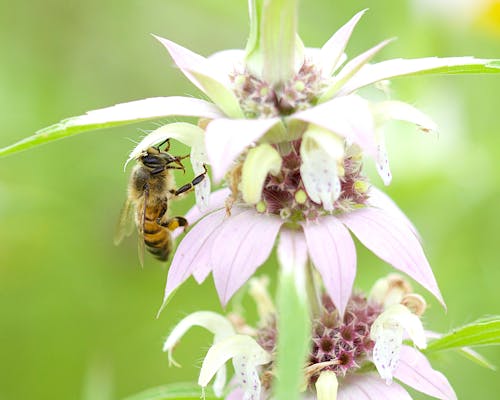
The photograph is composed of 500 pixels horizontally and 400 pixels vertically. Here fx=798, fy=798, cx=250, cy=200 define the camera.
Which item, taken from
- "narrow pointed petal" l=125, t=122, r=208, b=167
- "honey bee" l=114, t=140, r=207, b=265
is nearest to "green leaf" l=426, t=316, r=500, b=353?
"narrow pointed petal" l=125, t=122, r=208, b=167

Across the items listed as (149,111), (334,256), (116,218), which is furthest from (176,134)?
(116,218)

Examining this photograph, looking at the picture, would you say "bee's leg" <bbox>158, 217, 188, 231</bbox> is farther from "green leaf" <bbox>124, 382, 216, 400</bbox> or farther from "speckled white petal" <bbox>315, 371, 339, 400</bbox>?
"speckled white petal" <bbox>315, 371, 339, 400</bbox>

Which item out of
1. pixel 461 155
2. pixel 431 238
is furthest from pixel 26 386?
pixel 461 155

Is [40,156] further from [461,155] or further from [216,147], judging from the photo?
[216,147]

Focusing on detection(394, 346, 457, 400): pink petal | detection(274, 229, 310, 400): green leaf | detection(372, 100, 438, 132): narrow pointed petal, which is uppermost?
detection(372, 100, 438, 132): narrow pointed petal

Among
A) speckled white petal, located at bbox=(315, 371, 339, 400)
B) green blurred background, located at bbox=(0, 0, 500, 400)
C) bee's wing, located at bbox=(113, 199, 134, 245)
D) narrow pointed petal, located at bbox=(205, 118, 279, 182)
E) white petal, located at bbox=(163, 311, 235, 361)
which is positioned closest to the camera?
narrow pointed petal, located at bbox=(205, 118, 279, 182)

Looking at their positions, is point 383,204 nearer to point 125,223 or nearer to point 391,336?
point 391,336

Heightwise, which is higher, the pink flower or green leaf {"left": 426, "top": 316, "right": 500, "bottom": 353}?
the pink flower

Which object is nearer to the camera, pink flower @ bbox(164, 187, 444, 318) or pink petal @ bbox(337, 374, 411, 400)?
pink flower @ bbox(164, 187, 444, 318)
